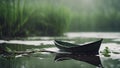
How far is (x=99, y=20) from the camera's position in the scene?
84.2ft

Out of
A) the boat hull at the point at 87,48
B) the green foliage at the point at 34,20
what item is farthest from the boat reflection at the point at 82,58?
the green foliage at the point at 34,20

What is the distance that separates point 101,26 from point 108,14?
117cm

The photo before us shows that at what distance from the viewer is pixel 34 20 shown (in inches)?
806

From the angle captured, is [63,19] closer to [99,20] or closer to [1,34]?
[1,34]

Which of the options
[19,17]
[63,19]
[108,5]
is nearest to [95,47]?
[19,17]

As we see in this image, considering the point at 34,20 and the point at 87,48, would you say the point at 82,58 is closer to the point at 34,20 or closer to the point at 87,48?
the point at 87,48

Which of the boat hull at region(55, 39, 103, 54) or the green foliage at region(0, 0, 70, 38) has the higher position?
the boat hull at region(55, 39, 103, 54)

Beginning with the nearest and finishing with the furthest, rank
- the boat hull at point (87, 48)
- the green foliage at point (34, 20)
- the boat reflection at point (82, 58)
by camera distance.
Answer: the boat reflection at point (82, 58)
the boat hull at point (87, 48)
the green foliage at point (34, 20)

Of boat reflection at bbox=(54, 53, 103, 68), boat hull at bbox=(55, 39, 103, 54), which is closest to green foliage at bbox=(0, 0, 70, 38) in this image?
boat hull at bbox=(55, 39, 103, 54)

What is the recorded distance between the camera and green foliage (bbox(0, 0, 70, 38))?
17.2 meters

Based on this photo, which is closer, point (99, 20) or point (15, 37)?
point (15, 37)

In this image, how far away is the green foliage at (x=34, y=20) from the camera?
56.5 feet

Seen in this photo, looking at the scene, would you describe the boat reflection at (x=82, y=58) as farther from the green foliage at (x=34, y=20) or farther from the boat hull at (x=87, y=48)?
the green foliage at (x=34, y=20)

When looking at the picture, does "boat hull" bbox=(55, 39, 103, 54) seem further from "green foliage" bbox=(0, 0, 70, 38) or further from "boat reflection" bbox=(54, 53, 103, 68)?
"green foliage" bbox=(0, 0, 70, 38)
